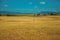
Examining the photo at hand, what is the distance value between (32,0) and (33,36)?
0.40m

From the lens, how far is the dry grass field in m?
1.24

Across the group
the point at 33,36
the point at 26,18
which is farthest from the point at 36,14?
the point at 33,36

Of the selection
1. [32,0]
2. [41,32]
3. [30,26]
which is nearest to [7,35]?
[30,26]

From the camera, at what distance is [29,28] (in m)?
1.27

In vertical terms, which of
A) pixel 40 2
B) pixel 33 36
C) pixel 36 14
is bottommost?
pixel 33 36

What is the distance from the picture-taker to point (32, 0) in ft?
4.26

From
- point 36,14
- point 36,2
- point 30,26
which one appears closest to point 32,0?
point 36,2

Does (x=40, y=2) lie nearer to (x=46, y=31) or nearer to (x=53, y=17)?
(x=53, y=17)

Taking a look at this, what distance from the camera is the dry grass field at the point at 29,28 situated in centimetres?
124

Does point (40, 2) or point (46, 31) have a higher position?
point (40, 2)

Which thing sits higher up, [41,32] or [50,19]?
[50,19]

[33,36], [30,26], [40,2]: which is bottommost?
[33,36]

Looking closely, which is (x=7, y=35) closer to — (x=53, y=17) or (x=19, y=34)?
(x=19, y=34)

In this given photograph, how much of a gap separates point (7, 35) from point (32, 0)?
0.47 m
